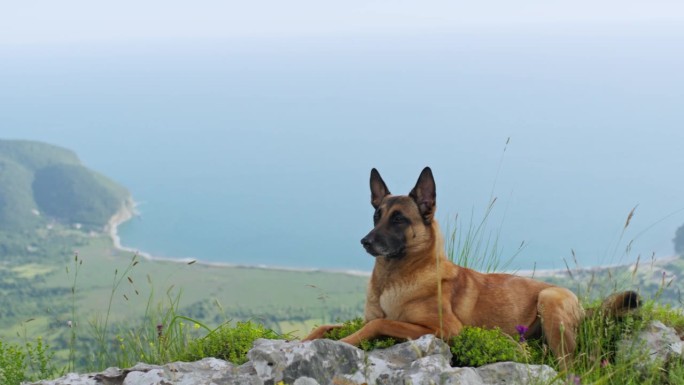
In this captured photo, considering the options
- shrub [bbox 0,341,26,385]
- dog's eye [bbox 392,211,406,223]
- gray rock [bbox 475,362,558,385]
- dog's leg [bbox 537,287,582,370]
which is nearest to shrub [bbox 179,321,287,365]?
shrub [bbox 0,341,26,385]

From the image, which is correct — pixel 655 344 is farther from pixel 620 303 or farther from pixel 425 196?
pixel 425 196

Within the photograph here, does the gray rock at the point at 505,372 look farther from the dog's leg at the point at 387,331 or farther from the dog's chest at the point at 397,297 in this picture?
the dog's chest at the point at 397,297

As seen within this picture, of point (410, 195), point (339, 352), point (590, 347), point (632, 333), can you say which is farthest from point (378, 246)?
point (632, 333)

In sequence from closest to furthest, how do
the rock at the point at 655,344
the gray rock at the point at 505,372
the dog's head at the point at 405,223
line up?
the gray rock at the point at 505,372, the dog's head at the point at 405,223, the rock at the point at 655,344

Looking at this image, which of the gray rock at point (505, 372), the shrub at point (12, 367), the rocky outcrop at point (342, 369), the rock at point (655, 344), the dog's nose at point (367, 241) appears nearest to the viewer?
the rocky outcrop at point (342, 369)

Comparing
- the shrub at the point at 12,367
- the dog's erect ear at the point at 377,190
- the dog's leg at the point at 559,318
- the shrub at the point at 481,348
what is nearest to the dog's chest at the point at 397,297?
the shrub at the point at 481,348

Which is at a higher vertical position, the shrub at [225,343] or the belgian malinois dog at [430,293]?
the belgian malinois dog at [430,293]

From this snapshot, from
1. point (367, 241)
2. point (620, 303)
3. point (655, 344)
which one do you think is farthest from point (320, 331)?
point (655, 344)

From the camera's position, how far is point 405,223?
7488 millimetres

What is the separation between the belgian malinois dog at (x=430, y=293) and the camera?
7.45m

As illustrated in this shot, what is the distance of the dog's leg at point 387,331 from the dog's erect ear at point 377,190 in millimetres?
1239

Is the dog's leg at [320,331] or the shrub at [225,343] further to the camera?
the shrub at [225,343]

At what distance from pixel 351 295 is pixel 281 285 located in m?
17.1

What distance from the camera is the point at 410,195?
7551mm
